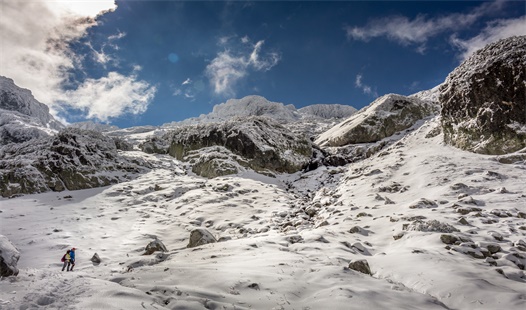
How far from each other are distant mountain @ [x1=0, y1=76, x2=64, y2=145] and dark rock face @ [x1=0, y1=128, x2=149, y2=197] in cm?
4241

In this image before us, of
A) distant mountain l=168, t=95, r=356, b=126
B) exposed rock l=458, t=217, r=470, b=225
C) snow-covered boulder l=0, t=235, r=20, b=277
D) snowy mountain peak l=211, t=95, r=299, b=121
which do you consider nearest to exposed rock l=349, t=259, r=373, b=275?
exposed rock l=458, t=217, r=470, b=225

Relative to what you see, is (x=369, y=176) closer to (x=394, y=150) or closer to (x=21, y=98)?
(x=394, y=150)

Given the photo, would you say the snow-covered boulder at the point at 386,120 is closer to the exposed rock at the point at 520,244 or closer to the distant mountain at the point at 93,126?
the exposed rock at the point at 520,244

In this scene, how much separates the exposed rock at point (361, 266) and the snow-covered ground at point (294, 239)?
0.30m

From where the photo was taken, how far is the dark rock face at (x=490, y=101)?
21.8 m

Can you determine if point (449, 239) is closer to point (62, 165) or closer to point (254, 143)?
point (254, 143)

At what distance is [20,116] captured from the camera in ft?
289

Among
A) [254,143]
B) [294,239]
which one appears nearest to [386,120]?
[254,143]

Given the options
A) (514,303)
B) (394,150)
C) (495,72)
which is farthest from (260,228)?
(495,72)

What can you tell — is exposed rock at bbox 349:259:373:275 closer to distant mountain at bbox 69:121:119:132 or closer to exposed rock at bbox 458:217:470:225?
exposed rock at bbox 458:217:470:225

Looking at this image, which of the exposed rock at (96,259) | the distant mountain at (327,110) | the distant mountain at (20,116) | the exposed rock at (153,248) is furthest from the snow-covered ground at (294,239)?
the distant mountain at (327,110)

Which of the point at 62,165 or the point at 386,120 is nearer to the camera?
the point at 62,165

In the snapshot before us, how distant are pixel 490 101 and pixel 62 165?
1703 inches

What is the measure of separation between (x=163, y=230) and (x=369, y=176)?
17813 millimetres
